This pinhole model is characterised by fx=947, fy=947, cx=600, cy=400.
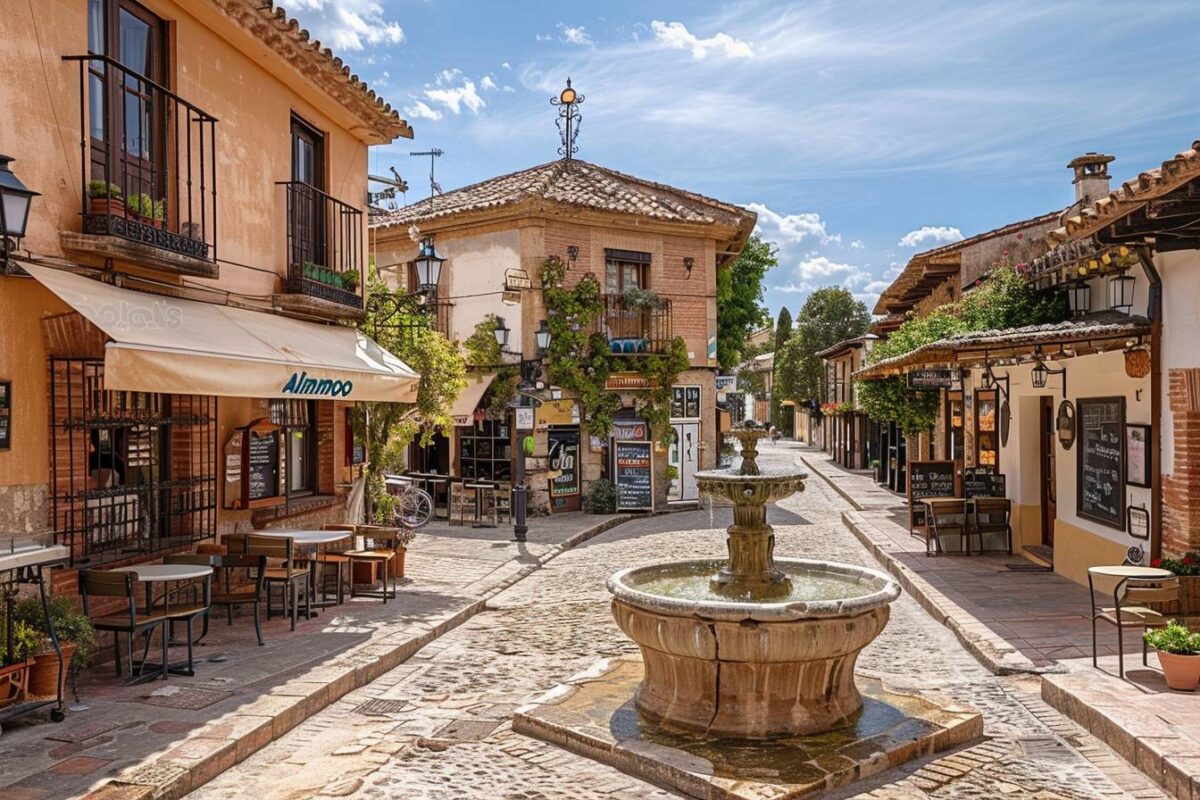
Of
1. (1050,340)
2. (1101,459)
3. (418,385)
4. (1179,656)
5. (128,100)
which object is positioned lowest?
(1179,656)

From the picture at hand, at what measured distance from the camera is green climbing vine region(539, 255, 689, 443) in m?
20.1

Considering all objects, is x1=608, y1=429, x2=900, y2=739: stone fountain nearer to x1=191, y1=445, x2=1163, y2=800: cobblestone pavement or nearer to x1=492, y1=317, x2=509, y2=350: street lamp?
x1=191, y1=445, x2=1163, y2=800: cobblestone pavement

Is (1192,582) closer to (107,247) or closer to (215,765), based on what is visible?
(215,765)

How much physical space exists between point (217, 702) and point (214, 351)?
268 centimetres

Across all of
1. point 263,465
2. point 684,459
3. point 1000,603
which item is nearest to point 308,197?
point 263,465

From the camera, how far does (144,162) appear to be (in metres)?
8.48

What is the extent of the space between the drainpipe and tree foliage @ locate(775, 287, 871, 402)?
43.9 m

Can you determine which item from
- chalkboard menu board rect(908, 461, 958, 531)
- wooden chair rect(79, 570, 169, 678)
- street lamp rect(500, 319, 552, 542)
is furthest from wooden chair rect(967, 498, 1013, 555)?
wooden chair rect(79, 570, 169, 678)

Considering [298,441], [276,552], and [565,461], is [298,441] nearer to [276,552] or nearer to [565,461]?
[276,552]

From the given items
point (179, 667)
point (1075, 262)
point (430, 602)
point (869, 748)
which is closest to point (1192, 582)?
point (869, 748)

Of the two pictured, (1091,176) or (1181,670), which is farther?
(1091,176)

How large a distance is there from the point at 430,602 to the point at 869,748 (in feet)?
19.5

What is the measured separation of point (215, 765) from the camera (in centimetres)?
542

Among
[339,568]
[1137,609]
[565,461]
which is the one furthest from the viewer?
[565,461]
